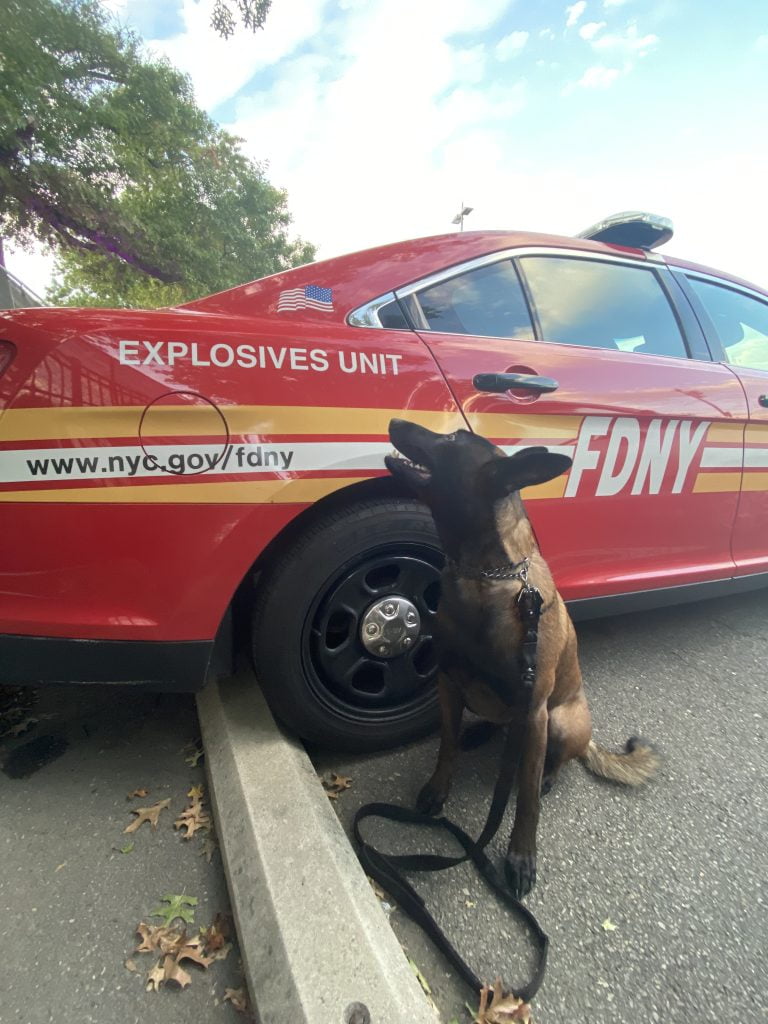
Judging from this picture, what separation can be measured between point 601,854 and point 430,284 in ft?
6.21

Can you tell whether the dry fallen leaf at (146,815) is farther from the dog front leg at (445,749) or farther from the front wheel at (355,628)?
the dog front leg at (445,749)

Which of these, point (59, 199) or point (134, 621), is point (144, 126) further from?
point (134, 621)

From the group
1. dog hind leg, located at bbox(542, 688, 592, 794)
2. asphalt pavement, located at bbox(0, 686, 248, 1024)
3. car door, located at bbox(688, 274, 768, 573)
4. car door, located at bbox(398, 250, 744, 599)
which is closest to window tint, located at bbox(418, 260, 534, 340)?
car door, located at bbox(398, 250, 744, 599)

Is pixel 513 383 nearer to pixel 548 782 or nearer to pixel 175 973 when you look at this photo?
pixel 548 782

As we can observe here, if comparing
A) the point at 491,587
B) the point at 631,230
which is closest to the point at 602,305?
the point at 631,230

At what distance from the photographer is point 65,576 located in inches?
57.8

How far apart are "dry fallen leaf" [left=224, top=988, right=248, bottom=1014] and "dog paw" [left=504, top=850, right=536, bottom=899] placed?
2.28 feet

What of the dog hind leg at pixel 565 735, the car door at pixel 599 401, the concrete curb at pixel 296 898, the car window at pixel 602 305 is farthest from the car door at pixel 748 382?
the concrete curb at pixel 296 898

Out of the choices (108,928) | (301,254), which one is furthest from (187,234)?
(108,928)

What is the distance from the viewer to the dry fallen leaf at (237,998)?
1163 millimetres

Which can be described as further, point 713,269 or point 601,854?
point 713,269

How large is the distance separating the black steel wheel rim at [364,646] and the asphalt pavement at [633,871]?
21 centimetres

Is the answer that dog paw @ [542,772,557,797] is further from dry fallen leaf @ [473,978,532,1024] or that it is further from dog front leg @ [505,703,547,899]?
dry fallen leaf @ [473,978,532,1024]

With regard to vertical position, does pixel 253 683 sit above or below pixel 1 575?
below
